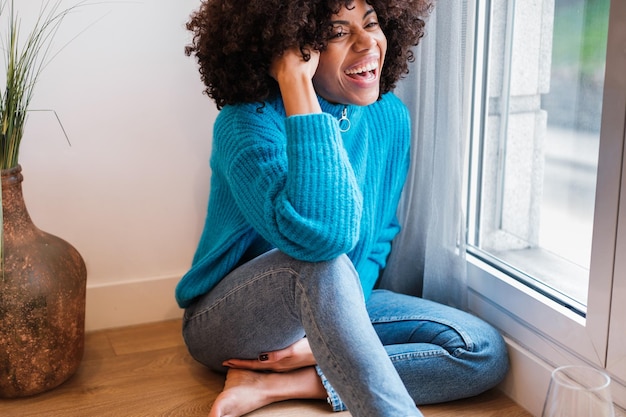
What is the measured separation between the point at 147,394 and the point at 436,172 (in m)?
0.87

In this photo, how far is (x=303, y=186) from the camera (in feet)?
4.79

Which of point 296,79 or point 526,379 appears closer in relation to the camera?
point 296,79

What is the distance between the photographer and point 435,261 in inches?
76.8

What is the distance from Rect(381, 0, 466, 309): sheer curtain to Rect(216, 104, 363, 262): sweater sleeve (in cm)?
43

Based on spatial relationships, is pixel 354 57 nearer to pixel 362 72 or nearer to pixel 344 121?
pixel 362 72

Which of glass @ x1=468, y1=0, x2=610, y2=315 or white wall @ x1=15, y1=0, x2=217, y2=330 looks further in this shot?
white wall @ x1=15, y1=0, x2=217, y2=330

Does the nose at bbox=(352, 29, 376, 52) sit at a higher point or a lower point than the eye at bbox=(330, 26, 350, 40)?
lower

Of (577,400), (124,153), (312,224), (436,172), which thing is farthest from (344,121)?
(577,400)

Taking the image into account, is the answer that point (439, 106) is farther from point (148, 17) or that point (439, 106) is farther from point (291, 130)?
point (148, 17)

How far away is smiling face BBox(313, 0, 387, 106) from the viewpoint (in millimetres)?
1613

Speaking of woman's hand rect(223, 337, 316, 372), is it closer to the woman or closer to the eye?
the woman

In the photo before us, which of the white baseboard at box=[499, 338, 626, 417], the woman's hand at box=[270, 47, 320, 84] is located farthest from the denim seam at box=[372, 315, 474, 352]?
the woman's hand at box=[270, 47, 320, 84]

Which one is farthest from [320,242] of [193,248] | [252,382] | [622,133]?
[193,248]

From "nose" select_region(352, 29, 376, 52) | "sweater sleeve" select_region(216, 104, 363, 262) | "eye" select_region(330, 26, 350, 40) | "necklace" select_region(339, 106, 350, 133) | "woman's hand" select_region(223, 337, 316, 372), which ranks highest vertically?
"eye" select_region(330, 26, 350, 40)
